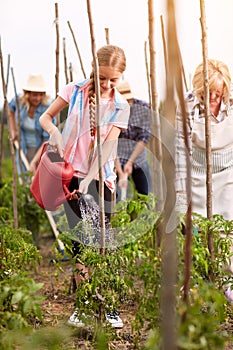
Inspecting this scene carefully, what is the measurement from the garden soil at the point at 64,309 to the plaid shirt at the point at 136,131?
3.60 ft

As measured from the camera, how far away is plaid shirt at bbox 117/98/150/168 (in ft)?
18.0

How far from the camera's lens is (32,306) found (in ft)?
6.47

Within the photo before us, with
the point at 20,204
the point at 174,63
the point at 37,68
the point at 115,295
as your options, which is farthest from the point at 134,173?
the point at 174,63

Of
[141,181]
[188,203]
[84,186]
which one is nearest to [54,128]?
[84,186]

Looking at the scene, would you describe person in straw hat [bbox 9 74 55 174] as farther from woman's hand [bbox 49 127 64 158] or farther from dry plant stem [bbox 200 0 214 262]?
dry plant stem [bbox 200 0 214 262]

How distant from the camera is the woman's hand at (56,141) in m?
3.14

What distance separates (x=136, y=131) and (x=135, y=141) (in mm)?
88

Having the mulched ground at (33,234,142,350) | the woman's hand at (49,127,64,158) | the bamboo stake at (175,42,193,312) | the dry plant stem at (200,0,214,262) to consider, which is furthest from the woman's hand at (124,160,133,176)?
the bamboo stake at (175,42,193,312)

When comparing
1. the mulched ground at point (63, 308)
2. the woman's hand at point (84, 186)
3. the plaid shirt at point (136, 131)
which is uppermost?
the woman's hand at point (84, 186)

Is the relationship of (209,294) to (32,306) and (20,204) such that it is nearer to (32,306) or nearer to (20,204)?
(32,306)

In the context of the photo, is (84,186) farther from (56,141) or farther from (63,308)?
(63,308)

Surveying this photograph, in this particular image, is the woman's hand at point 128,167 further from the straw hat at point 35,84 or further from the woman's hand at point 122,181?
the straw hat at point 35,84

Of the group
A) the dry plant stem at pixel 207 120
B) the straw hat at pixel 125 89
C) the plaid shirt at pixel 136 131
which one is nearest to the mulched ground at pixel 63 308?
the dry plant stem at pixel 207 120

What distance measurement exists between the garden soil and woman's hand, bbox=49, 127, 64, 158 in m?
0.61
